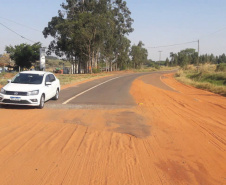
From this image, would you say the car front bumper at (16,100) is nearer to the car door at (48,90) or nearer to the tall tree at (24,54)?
the car door at (48,90)

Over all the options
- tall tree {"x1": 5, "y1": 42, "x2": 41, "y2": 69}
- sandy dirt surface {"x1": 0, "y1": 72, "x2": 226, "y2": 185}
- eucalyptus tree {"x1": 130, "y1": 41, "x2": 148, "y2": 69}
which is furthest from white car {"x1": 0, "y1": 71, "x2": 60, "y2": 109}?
eucalyptus tree {"x1": 130, "y1": 41, "x2": 148, "y2": 69}

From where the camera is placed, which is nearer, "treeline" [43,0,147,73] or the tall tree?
"treeline" [43,0,147,73]

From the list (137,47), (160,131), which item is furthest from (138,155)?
(137,47)

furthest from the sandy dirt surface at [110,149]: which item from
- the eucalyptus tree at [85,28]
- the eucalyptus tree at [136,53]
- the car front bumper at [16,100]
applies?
the eucalyptus tree at [136,53]

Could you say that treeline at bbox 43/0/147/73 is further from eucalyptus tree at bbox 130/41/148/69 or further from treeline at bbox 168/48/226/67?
treeline at bbox 168/48/226/67

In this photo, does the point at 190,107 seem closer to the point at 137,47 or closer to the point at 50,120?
the point at 50,120

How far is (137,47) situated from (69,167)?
8003cm

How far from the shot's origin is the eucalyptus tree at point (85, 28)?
4466 centimetres

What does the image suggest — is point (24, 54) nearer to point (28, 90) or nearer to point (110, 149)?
point (28, 90)

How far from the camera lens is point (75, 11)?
50688 millimetres

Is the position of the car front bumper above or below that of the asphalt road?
above

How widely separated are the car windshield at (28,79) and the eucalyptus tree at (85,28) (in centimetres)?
3336

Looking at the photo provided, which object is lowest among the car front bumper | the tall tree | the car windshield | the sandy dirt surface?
the sandy dirt surface

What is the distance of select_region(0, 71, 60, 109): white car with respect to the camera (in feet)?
31.5
